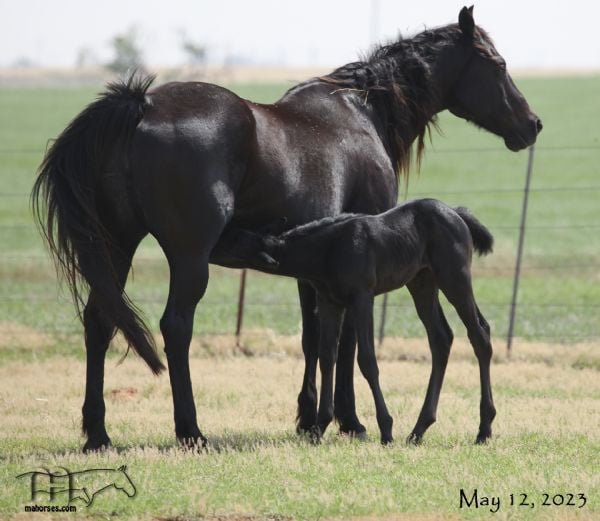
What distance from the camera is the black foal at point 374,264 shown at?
7.20 meters

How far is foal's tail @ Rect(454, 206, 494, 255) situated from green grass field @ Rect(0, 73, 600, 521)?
1.32 m

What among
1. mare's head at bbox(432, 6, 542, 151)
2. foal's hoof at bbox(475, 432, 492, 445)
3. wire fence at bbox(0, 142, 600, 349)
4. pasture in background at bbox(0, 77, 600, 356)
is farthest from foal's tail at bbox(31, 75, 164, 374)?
wire fence at bbox(0, 142, 600, 349)

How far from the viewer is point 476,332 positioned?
25.1ft

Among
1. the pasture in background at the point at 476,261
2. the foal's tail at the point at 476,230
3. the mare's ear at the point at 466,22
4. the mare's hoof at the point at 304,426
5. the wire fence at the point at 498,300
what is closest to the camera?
the foal's tail at the point at 476,230

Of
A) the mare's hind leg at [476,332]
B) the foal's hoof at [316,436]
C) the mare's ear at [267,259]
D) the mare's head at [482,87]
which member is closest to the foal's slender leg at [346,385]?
the foal's hoof at [316,436]

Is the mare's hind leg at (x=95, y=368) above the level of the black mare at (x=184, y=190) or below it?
below

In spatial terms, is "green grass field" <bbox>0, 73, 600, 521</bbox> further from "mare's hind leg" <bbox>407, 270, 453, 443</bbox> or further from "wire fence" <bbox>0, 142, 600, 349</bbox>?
"mare's hind leg" <bbox>407, 270, 453, 443</bbox>

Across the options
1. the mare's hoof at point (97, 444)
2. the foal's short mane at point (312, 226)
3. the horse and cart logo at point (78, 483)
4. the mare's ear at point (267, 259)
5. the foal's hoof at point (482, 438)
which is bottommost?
the mare's hoof at point (97, 444)

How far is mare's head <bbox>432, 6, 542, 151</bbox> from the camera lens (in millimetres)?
8617

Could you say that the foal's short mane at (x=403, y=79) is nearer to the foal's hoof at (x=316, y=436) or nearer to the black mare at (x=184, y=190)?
the black mare at (x=184, y=190)

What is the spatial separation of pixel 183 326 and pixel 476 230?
2.16 metres

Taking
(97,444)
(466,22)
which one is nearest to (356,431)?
(97,444)

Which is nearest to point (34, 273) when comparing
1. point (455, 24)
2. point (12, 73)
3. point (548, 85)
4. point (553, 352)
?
point (553, 352)

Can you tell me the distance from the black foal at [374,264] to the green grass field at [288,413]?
1.44 feet
